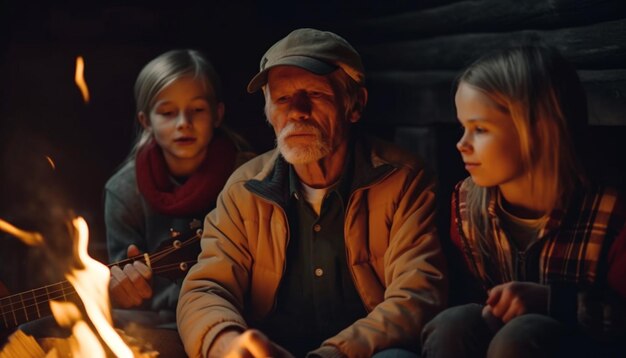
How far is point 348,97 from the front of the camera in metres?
2.73

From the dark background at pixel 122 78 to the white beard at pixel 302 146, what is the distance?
96cm

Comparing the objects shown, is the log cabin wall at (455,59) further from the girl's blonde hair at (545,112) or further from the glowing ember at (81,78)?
the glowing ember at (81,78)

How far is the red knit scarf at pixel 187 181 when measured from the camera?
309cm

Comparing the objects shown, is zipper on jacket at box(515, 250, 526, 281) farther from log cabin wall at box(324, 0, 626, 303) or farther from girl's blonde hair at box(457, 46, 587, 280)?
log cabin wall at box(324, 0, 626, 303)

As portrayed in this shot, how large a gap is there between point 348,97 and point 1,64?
197 centimetres

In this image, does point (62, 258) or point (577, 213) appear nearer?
point (577, 213)

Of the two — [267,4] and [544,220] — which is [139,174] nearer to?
[267,4]

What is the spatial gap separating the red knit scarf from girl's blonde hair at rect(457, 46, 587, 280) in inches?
47.5

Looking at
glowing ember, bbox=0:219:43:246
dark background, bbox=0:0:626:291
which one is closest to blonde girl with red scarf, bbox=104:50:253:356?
dark background, bbox=0:0:626:291

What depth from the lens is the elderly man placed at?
2.59 metres

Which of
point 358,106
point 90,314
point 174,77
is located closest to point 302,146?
point 358,106

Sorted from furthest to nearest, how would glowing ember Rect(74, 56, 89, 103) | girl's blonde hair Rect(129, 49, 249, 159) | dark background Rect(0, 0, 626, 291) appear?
glowing ember Rect(74, 56, 89, 103)
dark background Rect(0, 0, 626, 291)
girl's blonde hair Rect(129, 49, 249, 159)

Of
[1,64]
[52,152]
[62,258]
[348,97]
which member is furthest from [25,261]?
[348,97]

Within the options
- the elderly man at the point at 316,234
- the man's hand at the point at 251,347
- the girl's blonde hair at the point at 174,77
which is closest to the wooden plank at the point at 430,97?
the elderly man at the point at 316,234
